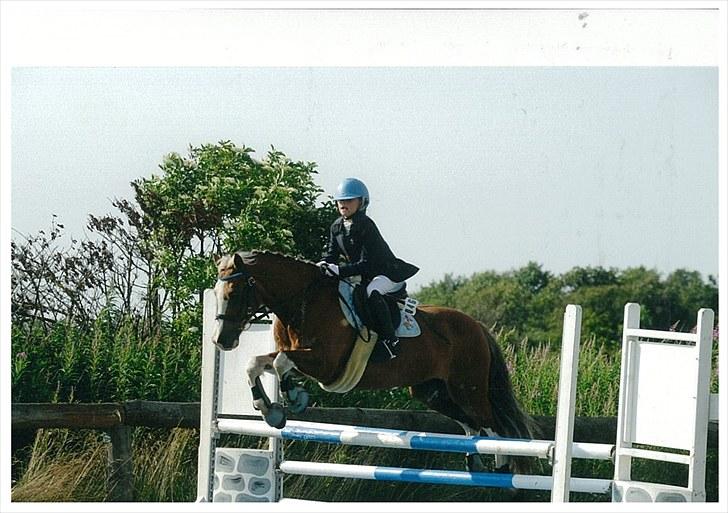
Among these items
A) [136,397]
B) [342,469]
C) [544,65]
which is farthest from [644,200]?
[136,397]

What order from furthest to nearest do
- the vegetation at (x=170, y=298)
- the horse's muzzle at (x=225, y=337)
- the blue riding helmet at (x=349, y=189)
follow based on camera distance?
1. the vegetation at (x=170, y=298)
2. the blue riding helmet at (x=349, y=189)
3. the horse's muzzle at (x=225, y=337)

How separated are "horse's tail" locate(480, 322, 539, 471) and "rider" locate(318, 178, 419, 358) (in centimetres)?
51

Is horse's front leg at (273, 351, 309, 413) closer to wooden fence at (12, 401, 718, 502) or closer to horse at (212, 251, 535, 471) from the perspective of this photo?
horse at (212, 251, 535, 471)

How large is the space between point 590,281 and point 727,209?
0.73m

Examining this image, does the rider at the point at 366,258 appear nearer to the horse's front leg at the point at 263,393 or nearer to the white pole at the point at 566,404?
the horse's front leg at the point at 263,393

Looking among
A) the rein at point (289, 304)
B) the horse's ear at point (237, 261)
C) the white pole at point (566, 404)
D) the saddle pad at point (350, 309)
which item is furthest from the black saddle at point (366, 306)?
the white pole at point (566, 404)

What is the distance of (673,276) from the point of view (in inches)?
198

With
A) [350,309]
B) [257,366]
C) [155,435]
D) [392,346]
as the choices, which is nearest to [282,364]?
[257,366]

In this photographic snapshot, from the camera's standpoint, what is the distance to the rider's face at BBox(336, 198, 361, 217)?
435 cm

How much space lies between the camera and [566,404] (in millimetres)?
3830

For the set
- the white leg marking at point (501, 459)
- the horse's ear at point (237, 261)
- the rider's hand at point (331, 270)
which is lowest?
the white leg marking at point (501, 459)

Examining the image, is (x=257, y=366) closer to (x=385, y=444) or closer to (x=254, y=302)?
(x=254, y=302)

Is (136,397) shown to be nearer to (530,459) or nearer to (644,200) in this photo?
(530,459)

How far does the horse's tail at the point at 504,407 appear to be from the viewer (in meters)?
4.55
